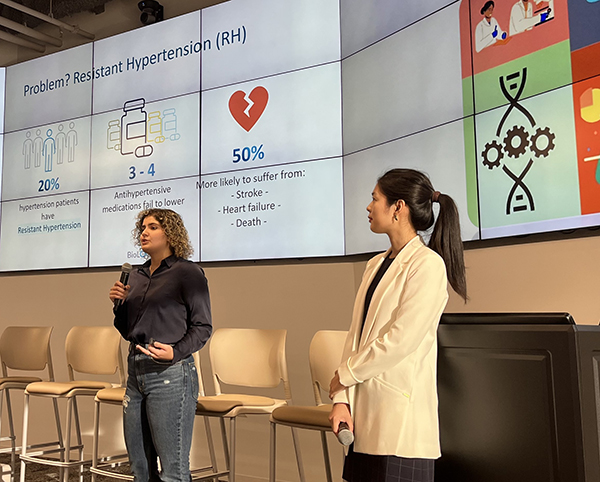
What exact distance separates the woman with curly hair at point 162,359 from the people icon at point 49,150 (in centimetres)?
294

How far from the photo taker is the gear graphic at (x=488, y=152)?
2916mm

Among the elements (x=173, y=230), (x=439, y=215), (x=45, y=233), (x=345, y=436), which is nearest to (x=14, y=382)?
(x=45, y=233)

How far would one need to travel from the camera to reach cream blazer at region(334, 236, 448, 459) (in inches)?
59.2

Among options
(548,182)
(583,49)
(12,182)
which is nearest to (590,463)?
(548,182)

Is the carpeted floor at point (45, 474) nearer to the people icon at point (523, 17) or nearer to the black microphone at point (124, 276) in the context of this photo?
the black microphone at point (124, 276)

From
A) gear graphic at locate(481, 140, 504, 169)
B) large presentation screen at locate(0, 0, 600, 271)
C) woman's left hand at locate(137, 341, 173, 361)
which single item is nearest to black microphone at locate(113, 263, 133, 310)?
woman's left hand at locate(137, 341, 173, 361)

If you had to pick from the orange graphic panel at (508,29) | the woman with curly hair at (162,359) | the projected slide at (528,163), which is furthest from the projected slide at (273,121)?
the woman with curly hair at (162,359)

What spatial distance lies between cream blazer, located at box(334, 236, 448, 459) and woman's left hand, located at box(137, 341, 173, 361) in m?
1.00

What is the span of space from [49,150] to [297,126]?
2427 mm

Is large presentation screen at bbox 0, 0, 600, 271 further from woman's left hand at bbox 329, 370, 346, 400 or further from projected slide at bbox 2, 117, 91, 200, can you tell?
woman's left hand at bbox 329, 370, 346, 400

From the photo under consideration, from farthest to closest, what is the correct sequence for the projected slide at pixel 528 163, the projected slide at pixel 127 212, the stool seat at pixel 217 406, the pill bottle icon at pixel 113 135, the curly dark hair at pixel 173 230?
the pill bottle icon at pixel 113 135 < the projected slide at pixel 127 212 < the stool seat at pixel 217 406 < the curly dark hair at pixel 173 230 < the projected slide at pixel 528 163

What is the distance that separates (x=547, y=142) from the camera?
270cm

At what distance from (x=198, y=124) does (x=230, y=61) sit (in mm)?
509

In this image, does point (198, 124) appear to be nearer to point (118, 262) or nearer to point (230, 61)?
point (230, 61)
